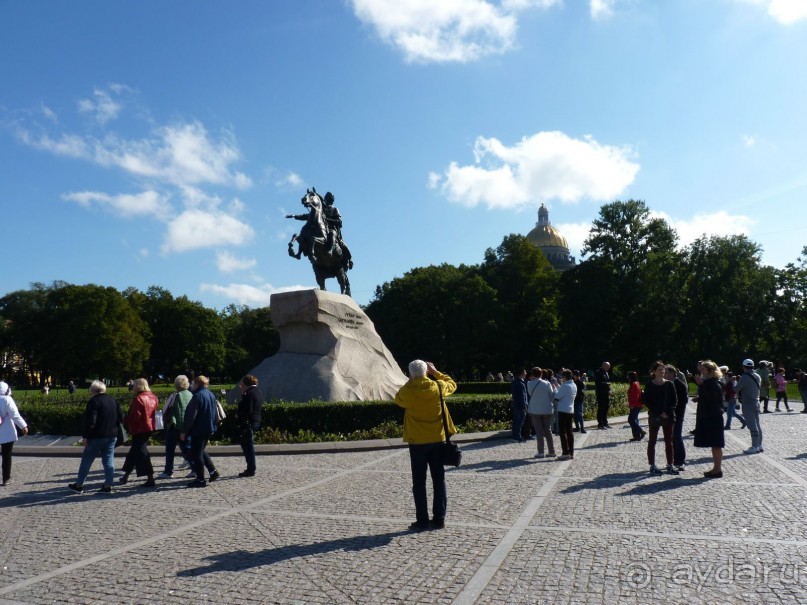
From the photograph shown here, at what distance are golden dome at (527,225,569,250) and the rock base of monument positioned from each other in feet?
288

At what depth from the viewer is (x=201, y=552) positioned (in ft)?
19.7

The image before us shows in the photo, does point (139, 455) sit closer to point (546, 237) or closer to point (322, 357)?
point (322, 357)

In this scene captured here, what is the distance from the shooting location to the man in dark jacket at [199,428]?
9508mm

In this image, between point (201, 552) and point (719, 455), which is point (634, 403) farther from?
point (201, 552)

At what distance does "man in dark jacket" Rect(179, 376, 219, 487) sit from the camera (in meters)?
9.51

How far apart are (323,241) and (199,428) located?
1211 cm

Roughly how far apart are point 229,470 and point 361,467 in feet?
7.21

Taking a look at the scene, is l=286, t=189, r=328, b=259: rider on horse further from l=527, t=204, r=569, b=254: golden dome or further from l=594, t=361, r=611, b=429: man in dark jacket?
l=527, t=204, r=569, b=254: golden dome

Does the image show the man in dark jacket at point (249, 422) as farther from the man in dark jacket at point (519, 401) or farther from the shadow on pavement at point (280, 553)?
the man in dark jacket at point (519, 401)

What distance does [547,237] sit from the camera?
346ft

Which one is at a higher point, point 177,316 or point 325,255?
point 177,316

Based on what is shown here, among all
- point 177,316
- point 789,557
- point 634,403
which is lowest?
point 789,557

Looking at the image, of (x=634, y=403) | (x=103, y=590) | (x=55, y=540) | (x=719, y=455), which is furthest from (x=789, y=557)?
(x=634, y=403)

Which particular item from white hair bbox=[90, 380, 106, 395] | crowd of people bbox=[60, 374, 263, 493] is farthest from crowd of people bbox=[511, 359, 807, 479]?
white hair bbox=[90, 380, 106, 395]
